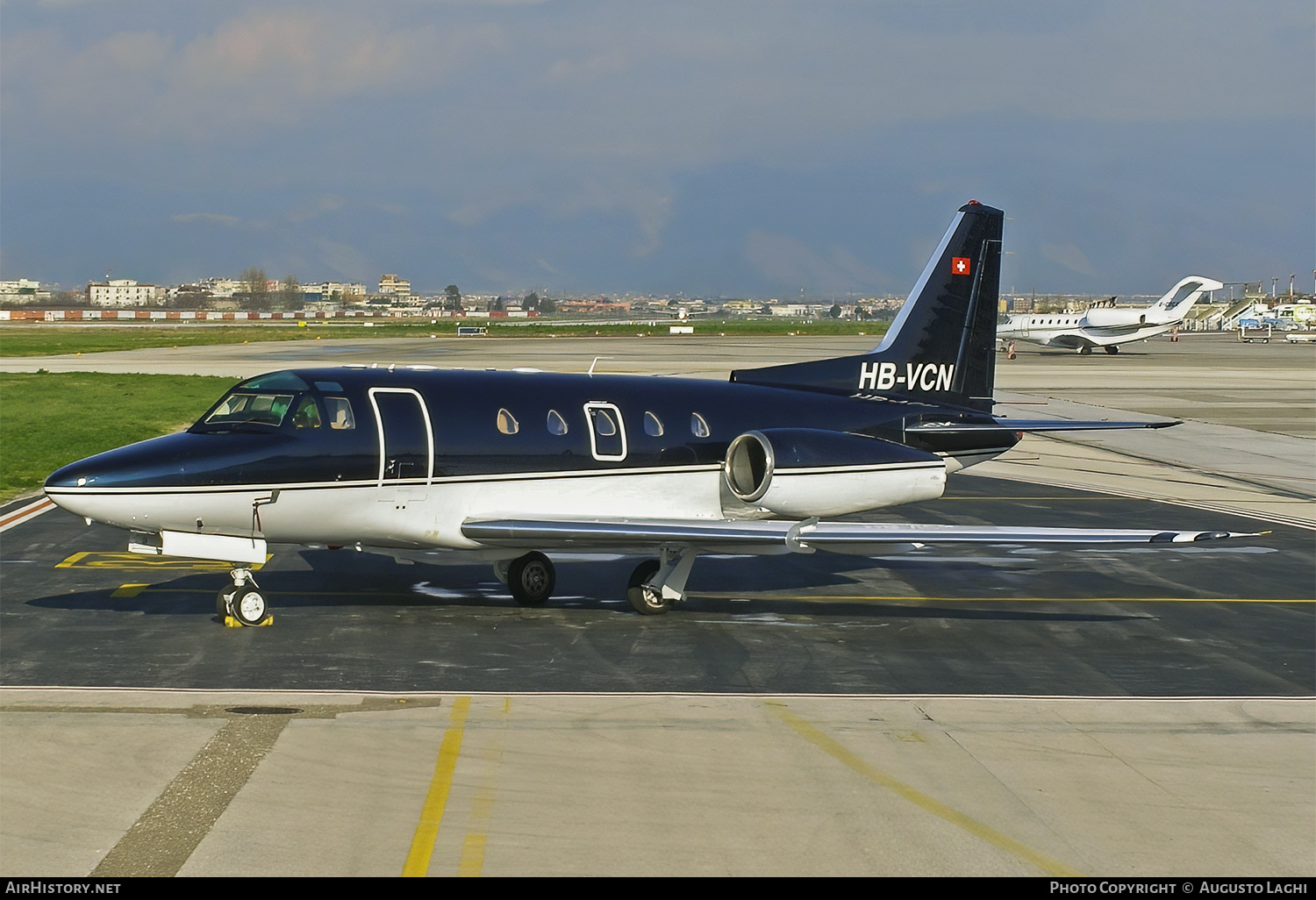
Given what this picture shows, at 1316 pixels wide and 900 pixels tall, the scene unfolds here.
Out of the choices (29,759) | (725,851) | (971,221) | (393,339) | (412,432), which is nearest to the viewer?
(725,851)

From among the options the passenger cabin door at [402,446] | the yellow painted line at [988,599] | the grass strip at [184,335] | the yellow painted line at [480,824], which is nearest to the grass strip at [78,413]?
the passenger cabin door at [402,446]

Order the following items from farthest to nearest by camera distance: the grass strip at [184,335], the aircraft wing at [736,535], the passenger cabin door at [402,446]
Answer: the grass strip at [184,335]
the passenger cabin door at [402,446]
the aircraft wing at [736,535]

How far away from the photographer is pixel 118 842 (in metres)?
10.9

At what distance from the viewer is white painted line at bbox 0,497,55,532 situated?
27312 mm

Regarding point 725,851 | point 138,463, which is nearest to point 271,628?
point 138,463

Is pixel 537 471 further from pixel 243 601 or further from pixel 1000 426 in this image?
pixel 1000 426

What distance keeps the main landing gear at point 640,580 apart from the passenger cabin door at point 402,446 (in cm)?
235

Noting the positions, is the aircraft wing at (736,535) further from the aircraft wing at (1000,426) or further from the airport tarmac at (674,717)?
the aircraft wing at (1000,426)

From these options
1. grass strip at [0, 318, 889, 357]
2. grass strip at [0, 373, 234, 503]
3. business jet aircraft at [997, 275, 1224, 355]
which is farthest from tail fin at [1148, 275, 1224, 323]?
grass strip at [0, 373, 234, 503]

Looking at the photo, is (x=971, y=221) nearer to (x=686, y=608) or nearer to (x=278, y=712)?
(x=686, y=608)

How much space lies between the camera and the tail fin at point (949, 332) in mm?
24547

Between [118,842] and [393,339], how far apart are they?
12669 centimetres

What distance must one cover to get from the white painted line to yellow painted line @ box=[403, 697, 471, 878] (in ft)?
53.2

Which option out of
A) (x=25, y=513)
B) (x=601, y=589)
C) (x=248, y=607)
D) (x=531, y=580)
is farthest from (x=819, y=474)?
(x=25, y=513)
